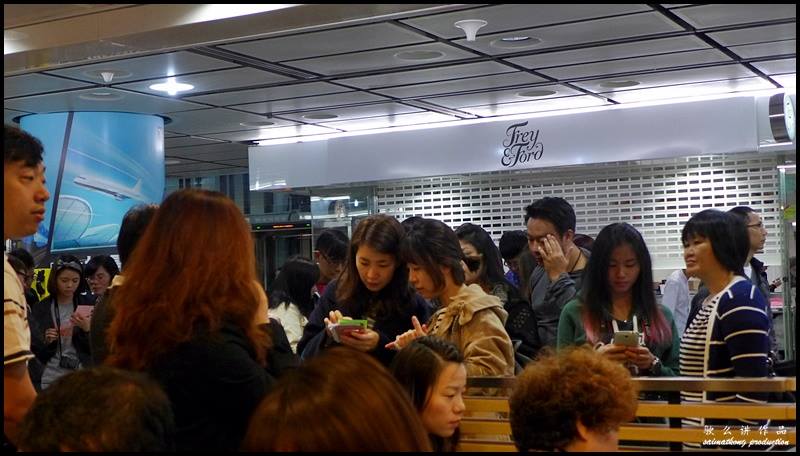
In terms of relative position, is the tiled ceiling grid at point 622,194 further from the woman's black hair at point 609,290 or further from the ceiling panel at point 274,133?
the woman's black hair at point 609,290

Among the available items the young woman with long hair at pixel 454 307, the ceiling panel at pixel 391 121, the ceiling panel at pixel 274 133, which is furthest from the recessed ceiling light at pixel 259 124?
the young woman with long hair at pixel 454 307

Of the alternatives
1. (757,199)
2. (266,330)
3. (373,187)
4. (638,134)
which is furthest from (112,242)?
(266,330)

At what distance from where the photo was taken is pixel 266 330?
2625mm

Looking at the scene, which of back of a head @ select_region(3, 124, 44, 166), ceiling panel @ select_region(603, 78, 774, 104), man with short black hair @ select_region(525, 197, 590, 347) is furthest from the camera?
ceiling panel @ select_region(603, 78, 774, 104)

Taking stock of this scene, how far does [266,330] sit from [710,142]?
19.9ft

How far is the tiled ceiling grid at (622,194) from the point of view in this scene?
812 centimetres

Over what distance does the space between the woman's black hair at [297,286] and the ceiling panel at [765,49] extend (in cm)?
323

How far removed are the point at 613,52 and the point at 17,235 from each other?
4489mm

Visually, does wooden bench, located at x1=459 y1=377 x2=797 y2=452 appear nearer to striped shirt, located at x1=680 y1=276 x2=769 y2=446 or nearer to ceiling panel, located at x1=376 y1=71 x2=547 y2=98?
striped shirt, located at x1=680 y1=276 x2=769 y2=446

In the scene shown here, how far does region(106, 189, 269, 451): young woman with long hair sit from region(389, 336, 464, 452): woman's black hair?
513 mm

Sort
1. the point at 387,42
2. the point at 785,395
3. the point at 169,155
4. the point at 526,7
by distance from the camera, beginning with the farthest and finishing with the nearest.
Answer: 1. the point at 169,155
2. the point at 387,42
3. the point at 526,7
4. the point at 785,395

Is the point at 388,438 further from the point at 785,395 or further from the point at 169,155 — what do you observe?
the point at 169,155

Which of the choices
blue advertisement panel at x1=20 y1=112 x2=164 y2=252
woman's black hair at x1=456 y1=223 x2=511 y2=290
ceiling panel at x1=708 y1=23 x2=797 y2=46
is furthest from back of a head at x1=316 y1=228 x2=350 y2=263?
blue advertisement panel at x1=20 y1=112 x2=164 y2=252

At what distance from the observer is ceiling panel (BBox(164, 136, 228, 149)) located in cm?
1002
